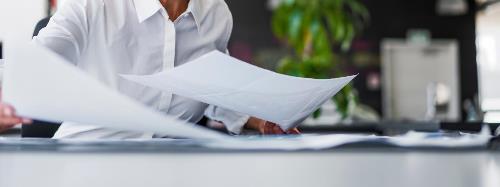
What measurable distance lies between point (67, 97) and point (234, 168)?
14 centimetres


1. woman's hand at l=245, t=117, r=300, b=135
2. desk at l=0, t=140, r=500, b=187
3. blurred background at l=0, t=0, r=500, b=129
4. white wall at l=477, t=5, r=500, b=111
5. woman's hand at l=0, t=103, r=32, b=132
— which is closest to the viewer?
desk at l=0, t=140, r=500, b=187

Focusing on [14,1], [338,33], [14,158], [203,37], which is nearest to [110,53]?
[203,37]

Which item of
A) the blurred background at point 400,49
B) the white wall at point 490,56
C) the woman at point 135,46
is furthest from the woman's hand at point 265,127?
the white wall at point 490,56

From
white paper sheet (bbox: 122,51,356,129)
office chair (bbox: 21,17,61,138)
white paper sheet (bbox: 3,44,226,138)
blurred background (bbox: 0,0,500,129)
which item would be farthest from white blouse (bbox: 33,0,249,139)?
blurred background (bbox: 0,0,500,129)

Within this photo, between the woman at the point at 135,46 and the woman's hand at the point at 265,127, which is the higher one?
the woman at the point at 135,46

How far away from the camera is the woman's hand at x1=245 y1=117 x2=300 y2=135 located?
32.0 inches

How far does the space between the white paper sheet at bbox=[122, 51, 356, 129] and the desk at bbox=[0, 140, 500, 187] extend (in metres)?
0.15

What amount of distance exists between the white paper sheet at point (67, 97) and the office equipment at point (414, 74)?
7.47 metres

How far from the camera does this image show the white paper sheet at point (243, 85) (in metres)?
0.48

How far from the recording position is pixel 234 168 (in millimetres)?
324

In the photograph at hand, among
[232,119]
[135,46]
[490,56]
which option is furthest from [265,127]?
[490,56]

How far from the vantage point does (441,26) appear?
7.98 metres

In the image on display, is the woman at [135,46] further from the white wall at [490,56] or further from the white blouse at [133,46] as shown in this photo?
the white wall at [490,56]

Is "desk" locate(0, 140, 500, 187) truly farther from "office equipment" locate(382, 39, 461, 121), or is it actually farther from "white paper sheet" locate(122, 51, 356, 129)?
"office equipment" locate(382, 39, 461, 121)
